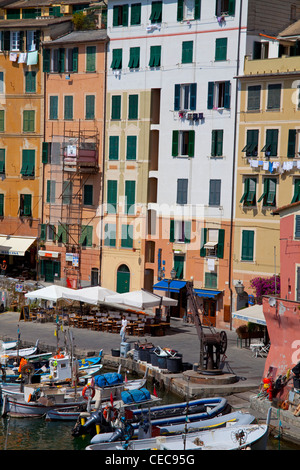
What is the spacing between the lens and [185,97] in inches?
2598

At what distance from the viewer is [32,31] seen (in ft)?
247

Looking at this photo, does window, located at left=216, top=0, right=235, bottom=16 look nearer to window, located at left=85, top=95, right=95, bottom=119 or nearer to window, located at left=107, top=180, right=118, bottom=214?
window, located at left=85, top=95, right=95, bottom=119

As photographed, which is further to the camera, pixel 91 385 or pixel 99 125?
pixel 99 125

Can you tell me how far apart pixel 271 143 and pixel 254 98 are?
10.7 feet

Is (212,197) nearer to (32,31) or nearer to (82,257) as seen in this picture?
(82,257)

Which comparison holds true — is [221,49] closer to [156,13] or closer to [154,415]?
[156,13]

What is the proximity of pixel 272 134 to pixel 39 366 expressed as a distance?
22.1 meters

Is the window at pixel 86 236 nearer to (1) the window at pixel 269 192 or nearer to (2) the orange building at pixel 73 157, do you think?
(2) the orange building at pixel 73 157

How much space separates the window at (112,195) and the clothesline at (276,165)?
40.9 feet

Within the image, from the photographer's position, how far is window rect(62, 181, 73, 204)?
73250 mm

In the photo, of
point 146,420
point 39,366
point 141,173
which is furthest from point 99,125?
point 146,420

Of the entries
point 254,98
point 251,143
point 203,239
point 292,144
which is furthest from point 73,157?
point 292,144

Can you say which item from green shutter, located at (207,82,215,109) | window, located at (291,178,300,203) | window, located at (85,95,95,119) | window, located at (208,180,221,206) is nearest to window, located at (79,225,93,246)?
window, located at (85,95,95,119)

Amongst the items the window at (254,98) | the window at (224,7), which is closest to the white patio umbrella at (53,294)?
the window at (254,98)
